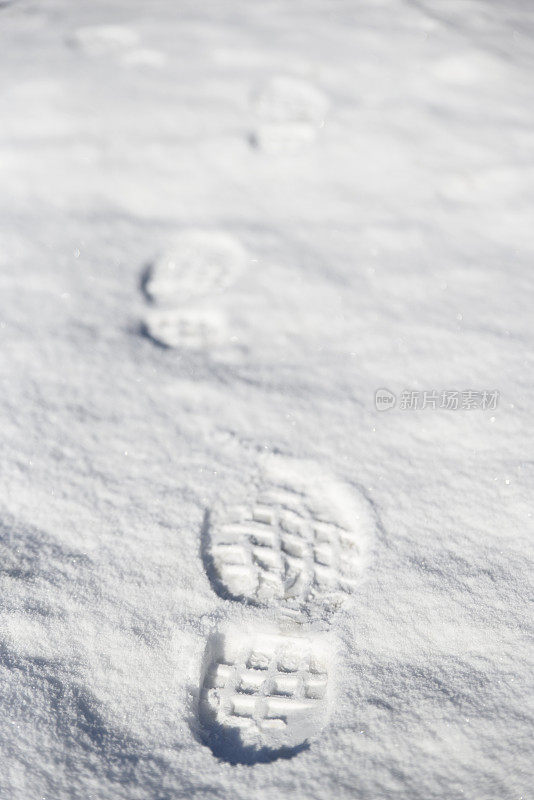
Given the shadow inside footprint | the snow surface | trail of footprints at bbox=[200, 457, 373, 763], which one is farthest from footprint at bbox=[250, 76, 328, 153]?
the shadow inside footprint

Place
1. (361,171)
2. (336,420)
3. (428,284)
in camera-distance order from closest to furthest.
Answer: (336,420) → (428,284) → (361,171)

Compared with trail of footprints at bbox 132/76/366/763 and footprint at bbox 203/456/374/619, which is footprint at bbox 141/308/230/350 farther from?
footprint at bbox 203/456/374/619

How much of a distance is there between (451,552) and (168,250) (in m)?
1.11

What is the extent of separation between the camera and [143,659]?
1.01 m

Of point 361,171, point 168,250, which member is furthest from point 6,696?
point 361,171

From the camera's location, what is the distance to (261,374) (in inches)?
57.6

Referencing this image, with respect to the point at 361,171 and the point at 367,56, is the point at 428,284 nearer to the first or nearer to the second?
the point at 361,171

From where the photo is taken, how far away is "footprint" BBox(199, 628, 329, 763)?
964 mm

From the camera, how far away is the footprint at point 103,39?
2501mm

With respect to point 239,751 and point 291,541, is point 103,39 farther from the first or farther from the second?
point 239,751

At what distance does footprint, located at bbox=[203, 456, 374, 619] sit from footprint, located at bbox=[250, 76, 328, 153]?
1302 millimetres

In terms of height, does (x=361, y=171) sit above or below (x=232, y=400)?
above

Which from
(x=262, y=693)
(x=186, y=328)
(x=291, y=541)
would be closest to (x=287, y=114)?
(x=186, y=328)

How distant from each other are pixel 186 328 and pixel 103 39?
1.70 m
